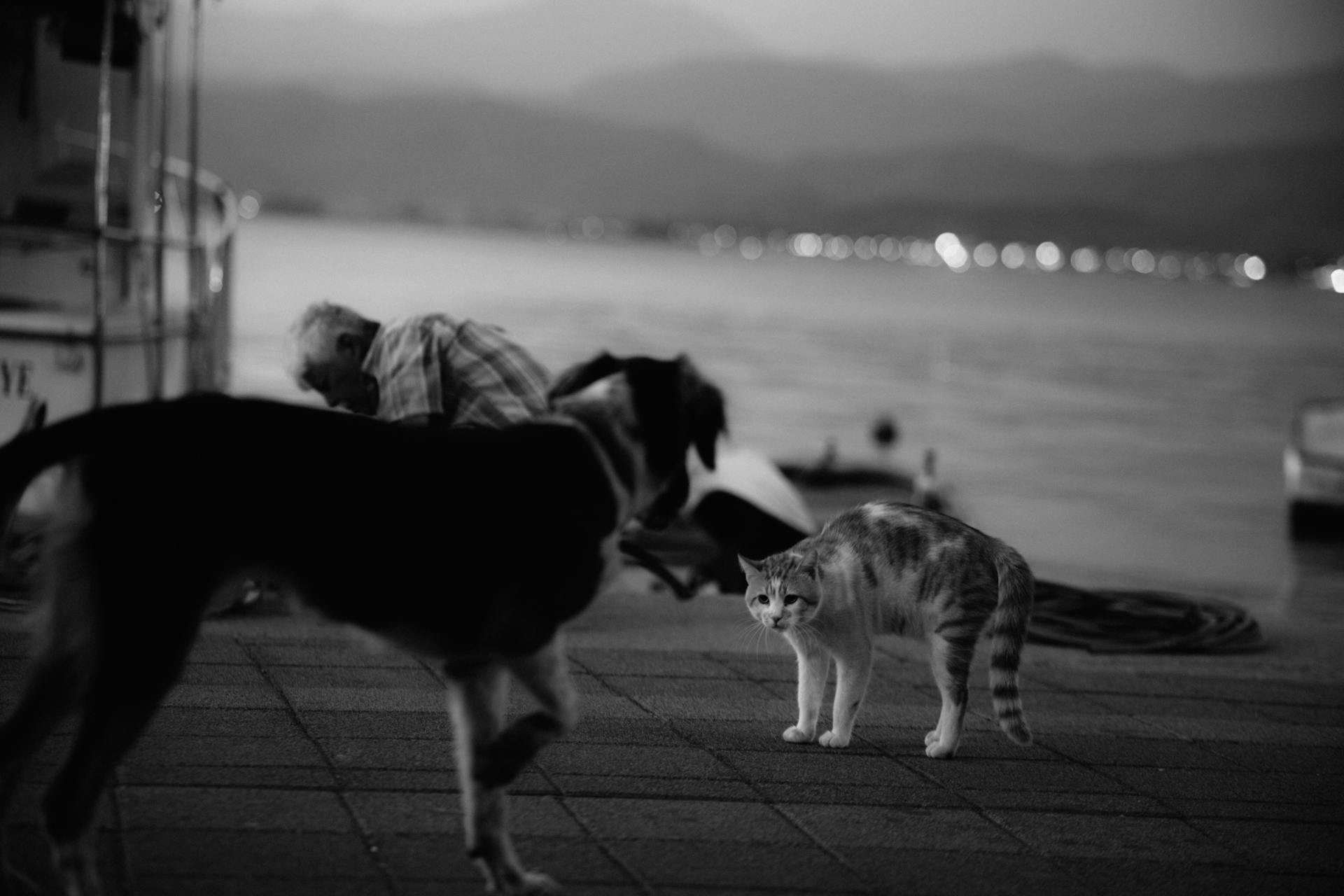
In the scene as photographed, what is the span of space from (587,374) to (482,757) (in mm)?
968

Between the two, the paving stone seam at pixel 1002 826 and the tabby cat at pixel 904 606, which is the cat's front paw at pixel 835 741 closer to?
the tabby cat at pixel 904 606

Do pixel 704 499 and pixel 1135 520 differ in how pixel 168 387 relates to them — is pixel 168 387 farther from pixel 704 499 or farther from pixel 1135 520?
pixel 1135 520

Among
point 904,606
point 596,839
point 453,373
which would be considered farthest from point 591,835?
point 453,373

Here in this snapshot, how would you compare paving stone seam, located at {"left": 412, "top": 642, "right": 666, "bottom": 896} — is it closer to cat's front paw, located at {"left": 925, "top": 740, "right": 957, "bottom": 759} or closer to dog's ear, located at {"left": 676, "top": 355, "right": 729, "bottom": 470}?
dog's ear, located at {"left": 676, "top": 355, "right": 729, "bottom": 470}

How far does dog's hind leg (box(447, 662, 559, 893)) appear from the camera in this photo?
365 cm

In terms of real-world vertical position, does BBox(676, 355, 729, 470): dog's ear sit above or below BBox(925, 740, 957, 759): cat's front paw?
above

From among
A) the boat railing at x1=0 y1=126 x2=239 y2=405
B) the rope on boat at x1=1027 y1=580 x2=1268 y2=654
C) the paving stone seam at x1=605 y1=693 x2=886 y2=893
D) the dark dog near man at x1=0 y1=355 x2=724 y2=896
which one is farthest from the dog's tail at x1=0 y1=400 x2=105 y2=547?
the boat railing at x1=0 y1=126 x2=239 y2=405

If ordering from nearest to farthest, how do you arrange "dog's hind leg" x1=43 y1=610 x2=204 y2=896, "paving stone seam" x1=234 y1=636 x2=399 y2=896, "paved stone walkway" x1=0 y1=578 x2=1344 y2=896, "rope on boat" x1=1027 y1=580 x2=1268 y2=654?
"dog's hind leg" x1=43 y1=610 x2=204 y2=896
"paving stone seam" x1=234 y1=636 x2=399 y2=896
"paved stone walkway" x1=0 y1=578 x2=1344 y2=896
"rope on boat" x1=1027 y1=580 x2=1268 y2=654

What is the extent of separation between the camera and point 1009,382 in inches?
1786

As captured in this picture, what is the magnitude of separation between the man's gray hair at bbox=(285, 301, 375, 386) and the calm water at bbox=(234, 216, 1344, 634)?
1.66 meters

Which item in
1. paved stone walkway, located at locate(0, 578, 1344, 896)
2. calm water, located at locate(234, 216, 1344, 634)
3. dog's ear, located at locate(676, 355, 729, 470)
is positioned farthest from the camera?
calm water, located at locate(234, 216, 1344, 634)

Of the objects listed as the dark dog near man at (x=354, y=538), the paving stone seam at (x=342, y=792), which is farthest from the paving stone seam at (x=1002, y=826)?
the paving stone seam at (x=342, y=792)

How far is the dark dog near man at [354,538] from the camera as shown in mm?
3266

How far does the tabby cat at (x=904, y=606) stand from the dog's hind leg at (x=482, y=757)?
202 cm
